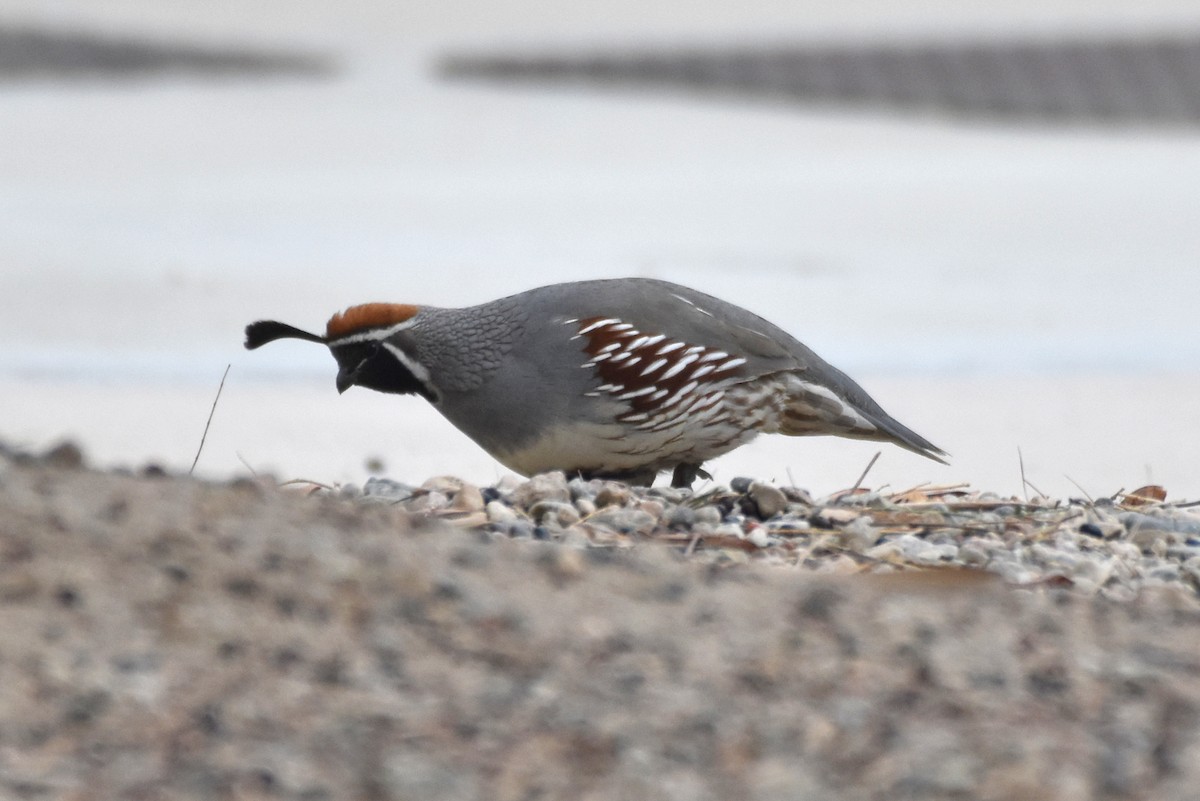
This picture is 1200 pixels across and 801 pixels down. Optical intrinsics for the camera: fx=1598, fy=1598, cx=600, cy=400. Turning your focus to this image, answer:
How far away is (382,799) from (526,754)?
0.55ft

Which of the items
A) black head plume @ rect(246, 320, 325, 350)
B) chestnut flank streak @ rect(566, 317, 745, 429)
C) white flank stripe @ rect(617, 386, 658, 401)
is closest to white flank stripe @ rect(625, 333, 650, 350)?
chestnut flank streak @ rect(566, 317, 745, 429)

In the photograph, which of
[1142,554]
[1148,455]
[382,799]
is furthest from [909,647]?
[1148,455]

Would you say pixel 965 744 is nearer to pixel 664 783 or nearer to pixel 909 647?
pixel 909 647

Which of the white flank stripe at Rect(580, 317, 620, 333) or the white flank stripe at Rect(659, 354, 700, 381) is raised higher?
the white flank stripe at Rect(580, 317, 620, 333)

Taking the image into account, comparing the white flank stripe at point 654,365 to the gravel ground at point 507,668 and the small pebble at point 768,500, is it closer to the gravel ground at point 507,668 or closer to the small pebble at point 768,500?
the small pebble at point 768,500

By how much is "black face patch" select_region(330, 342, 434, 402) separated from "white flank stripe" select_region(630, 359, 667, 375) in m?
0.54

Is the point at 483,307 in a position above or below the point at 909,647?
above

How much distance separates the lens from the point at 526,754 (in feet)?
5.87

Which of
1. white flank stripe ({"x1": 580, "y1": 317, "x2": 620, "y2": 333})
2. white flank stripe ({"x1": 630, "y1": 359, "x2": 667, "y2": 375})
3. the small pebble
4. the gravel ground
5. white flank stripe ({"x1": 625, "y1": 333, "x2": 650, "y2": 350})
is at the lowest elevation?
the gravel ground

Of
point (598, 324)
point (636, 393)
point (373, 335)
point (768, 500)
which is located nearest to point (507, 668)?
point (768, 500)

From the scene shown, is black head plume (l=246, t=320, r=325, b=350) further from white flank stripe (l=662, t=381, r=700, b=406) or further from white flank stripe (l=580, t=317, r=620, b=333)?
white flank stripe (l=662, t=381, r=700, b=406)

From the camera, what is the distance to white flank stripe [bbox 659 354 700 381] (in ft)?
12.0

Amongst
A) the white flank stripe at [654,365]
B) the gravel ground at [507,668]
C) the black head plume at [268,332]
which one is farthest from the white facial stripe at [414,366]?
the gravel ground at [507,668]

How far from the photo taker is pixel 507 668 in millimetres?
1945
